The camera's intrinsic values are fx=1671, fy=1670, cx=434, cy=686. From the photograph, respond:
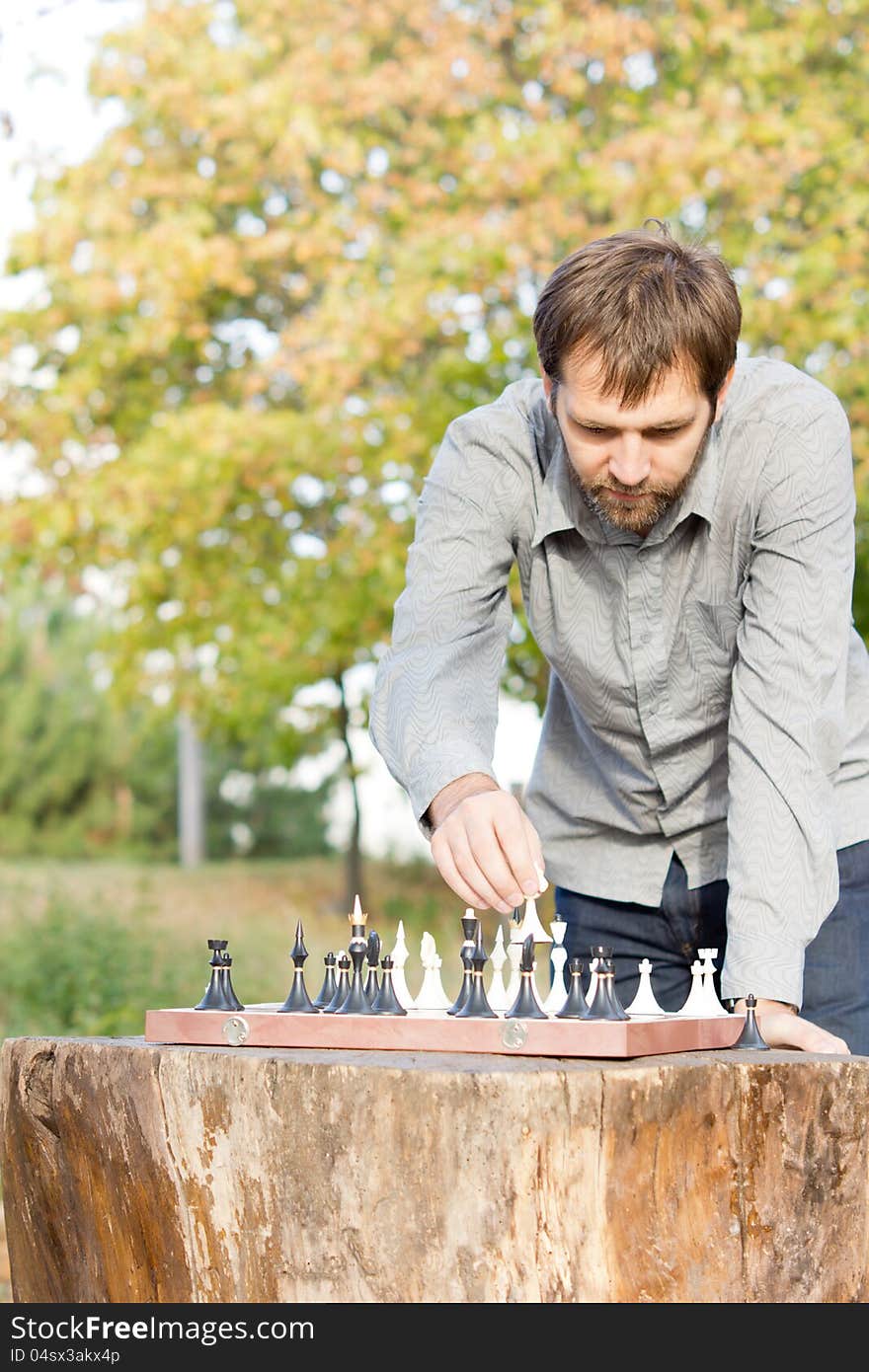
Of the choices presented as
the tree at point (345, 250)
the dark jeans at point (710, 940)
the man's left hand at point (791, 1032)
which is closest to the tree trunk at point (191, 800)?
the tree at point (345, 250)

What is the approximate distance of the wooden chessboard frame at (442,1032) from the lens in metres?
2.04

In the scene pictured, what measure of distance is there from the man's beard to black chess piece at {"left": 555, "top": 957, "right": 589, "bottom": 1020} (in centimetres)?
72

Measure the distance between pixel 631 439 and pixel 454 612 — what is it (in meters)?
0.44

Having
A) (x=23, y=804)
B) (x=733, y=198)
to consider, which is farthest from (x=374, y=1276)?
(x=23, y=804)

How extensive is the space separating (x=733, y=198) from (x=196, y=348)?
4001mm

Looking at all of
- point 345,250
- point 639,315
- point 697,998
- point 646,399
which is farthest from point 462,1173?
point 345,250

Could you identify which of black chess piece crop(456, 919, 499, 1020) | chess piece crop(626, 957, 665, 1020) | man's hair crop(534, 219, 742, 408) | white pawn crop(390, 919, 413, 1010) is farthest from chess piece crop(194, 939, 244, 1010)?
man's hair crop(534, 219, 742, 408)

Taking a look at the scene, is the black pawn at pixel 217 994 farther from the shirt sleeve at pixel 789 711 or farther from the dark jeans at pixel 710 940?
the dark jeans at pixel 710 940

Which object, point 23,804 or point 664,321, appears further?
point 23,804

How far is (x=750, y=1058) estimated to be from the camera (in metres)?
2.14

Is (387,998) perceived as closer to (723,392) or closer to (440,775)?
(440,775)

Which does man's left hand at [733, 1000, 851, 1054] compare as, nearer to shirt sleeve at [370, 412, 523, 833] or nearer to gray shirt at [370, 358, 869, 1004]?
gray shirt at [370, 358, 869, 1004]

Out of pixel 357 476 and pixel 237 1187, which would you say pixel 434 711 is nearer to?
pixel 237 1187

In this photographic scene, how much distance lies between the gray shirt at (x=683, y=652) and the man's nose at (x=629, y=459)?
21 centimetres
